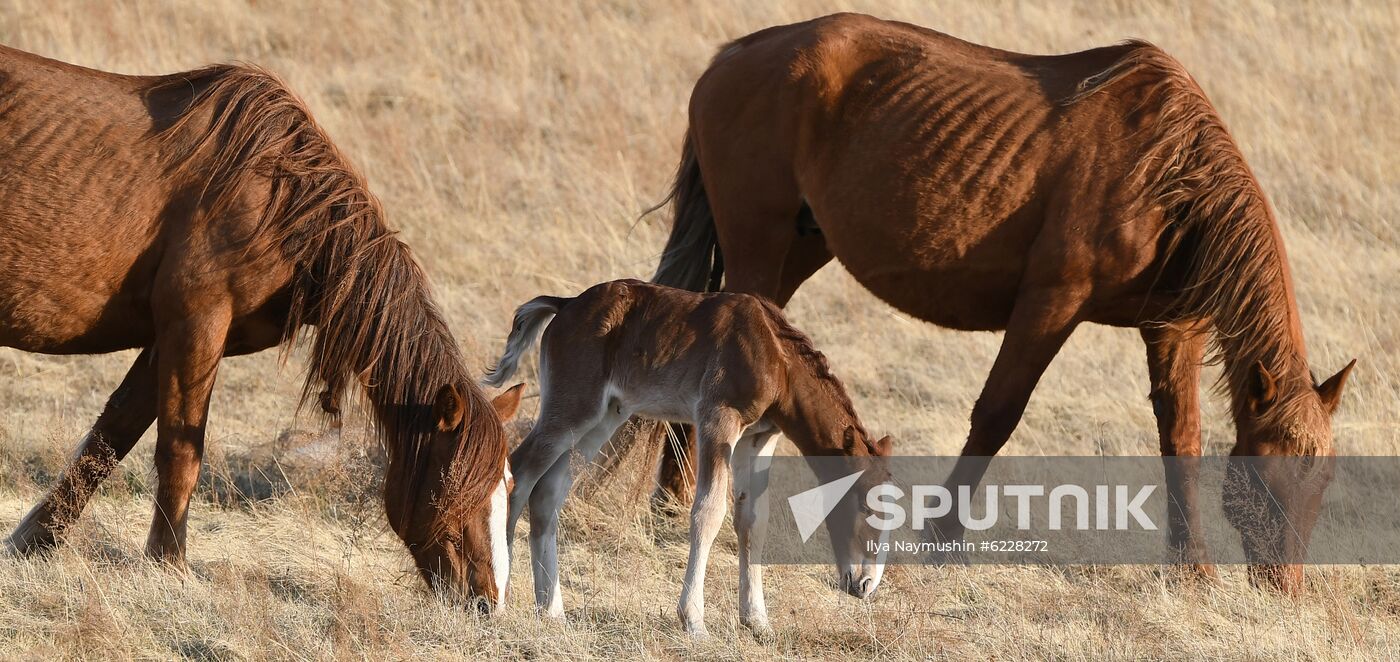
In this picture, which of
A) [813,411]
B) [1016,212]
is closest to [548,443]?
[813,411]

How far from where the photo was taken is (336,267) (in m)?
5.47

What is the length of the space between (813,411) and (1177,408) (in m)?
2.31

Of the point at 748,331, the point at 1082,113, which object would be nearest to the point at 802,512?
the point at 748,331

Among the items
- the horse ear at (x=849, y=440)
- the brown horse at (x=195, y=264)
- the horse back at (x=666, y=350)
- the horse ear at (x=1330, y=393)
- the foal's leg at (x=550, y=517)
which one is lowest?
the horse ear at (x=1330, y=393)

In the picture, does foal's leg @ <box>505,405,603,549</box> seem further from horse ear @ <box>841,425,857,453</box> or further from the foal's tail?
horse ear @ <box>841,425,857,453</box>

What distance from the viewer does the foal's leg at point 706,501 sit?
495 centimetres

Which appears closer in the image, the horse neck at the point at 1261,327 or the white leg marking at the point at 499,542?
the white leg marking at the point at 499,542

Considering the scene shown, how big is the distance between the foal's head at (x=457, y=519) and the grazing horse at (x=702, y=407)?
28 cm

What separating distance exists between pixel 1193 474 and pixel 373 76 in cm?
945

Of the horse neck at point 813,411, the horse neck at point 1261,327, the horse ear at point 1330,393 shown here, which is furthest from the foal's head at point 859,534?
the horse ear at point 1330,393

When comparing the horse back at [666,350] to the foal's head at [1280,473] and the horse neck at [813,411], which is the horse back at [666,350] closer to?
the horse neck at [813,411]

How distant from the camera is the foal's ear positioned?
199 inches

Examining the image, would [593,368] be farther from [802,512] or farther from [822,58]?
[822,58]

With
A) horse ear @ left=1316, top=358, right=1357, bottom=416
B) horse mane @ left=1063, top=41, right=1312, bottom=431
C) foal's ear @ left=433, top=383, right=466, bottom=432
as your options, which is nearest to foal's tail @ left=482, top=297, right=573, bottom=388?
foal's ear @ left=433, top=383, right=466, bottom=432
